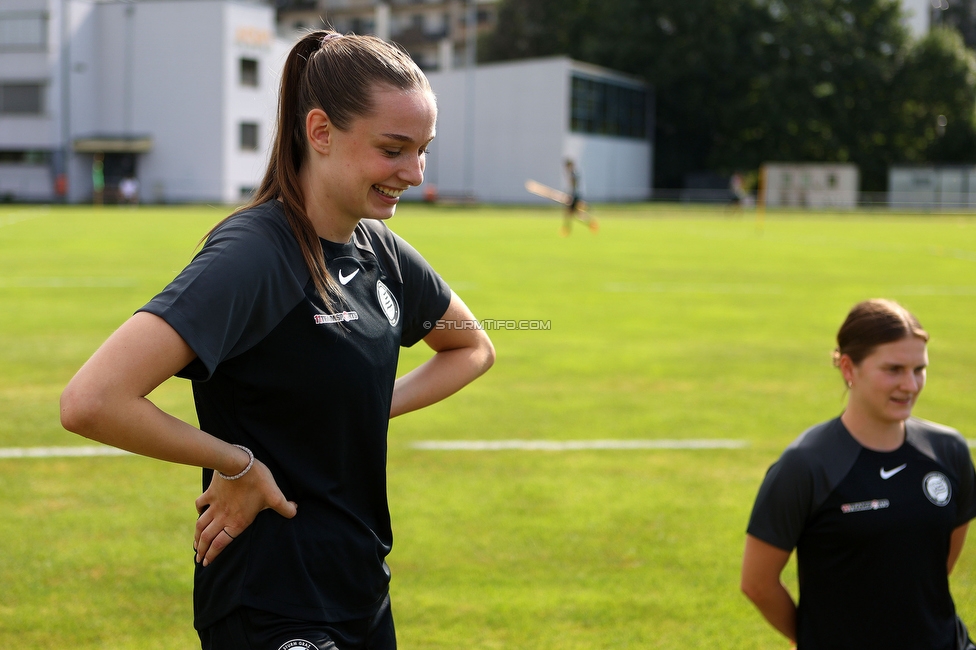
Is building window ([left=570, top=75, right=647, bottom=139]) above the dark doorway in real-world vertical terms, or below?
above

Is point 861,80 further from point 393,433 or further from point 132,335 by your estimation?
point 132,335

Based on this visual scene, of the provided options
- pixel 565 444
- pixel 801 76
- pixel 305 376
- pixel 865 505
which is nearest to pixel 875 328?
pixel 865 505

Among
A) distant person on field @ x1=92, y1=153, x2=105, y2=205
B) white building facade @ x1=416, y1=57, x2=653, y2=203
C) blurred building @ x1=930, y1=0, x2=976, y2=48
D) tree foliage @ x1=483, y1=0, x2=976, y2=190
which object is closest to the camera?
distant person on field @ x1=92, y1=153, x2=105, y2=205

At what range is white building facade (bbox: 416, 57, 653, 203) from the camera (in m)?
66.2

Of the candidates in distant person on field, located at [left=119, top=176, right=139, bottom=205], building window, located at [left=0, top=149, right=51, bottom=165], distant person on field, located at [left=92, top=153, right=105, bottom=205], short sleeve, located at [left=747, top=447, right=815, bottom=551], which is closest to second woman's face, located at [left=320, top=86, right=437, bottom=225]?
short sleeve, located at [left=747, top=447, right=815, bottom=551]

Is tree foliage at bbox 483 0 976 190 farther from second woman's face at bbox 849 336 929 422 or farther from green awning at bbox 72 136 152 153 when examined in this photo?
second woman's face at bbox 849 336 929 422

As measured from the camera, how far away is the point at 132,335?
2004mm

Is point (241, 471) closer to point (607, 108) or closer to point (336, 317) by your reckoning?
point (336, 317)

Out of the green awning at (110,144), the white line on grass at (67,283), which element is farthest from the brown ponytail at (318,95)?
the green awning at (110,144)

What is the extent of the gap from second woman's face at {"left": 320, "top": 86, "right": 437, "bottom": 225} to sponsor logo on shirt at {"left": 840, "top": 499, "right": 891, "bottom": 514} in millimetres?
1794

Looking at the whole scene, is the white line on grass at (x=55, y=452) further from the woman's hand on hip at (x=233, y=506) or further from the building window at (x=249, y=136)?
the building window at (x=249, y=136)

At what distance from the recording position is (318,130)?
2.31m

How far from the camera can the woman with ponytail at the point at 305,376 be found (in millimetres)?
2211

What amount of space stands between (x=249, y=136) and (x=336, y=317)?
214 ft
